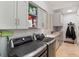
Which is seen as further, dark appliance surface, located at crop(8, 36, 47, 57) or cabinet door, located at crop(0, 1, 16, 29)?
dark appliance surface, located at crop(8, 36, 47, 57)

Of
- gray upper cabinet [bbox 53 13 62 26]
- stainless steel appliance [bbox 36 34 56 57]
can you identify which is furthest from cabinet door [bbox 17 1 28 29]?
gray upper cabinet [bbox 53 13 62 26]

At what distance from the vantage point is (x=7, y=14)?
6.29 feet

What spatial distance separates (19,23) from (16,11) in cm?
22

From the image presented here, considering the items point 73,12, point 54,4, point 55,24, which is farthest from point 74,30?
point 54,4

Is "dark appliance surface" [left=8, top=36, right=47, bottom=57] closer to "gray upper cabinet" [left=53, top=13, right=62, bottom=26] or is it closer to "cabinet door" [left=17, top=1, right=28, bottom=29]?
"cabinet door" [left=17, top=1, right=28, bottom=29]

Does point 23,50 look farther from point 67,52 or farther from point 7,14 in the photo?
point 67,52

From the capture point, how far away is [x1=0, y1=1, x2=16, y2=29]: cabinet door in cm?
181

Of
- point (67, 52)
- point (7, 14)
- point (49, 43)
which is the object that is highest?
point (7, 14)

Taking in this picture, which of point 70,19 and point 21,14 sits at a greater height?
point 70,19

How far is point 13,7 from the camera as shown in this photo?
2078 mm

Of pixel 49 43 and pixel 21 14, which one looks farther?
pixel 49 43

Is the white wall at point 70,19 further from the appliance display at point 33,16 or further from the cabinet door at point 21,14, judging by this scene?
the cabinet door at point 21,14

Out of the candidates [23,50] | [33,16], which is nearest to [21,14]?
[23,50]

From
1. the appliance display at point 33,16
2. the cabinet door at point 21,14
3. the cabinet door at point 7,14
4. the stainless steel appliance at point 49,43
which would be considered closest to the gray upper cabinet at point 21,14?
the cabinet door at point 21,14
